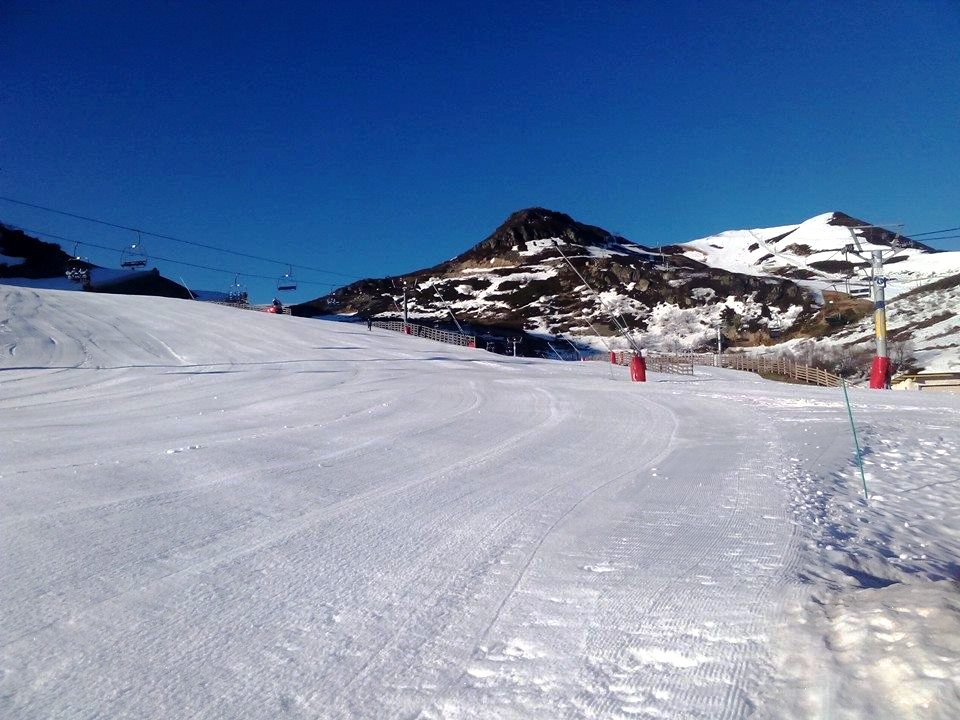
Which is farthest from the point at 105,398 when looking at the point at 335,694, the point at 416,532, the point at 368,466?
the point at 335,694

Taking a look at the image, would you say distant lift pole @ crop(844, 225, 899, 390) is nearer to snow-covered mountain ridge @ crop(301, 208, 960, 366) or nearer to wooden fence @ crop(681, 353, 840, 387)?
wooden fence @ crop(681, 353, 840, 387)

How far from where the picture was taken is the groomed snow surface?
10.3 ft

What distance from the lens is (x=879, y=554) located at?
501 centimetres

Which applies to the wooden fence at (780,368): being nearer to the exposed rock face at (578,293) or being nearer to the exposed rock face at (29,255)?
the exposed rock face at (578,293)

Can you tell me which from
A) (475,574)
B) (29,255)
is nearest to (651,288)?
(29,255)

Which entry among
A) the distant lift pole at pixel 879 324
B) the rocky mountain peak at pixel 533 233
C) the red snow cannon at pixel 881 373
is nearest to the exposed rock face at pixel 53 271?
the rocky mountain peak at pixel 533 233

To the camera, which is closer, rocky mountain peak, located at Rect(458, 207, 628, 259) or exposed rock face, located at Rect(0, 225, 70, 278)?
exposed rock face, located at Rect(0, 225, 70, 278)

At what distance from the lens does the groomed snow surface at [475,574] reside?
10.3 feet

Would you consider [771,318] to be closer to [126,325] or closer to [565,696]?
[126,325]

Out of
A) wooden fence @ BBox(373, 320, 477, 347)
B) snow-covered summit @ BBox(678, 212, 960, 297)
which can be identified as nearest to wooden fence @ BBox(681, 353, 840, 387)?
snow-covered summit @ BBox(678, 212, 960, 297)

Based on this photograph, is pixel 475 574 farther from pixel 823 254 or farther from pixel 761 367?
pixel 823 254

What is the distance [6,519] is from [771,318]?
86.4 meters

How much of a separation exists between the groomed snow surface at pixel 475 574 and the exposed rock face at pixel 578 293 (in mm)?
58264

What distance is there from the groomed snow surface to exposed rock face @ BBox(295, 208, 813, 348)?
5826 centimetres
